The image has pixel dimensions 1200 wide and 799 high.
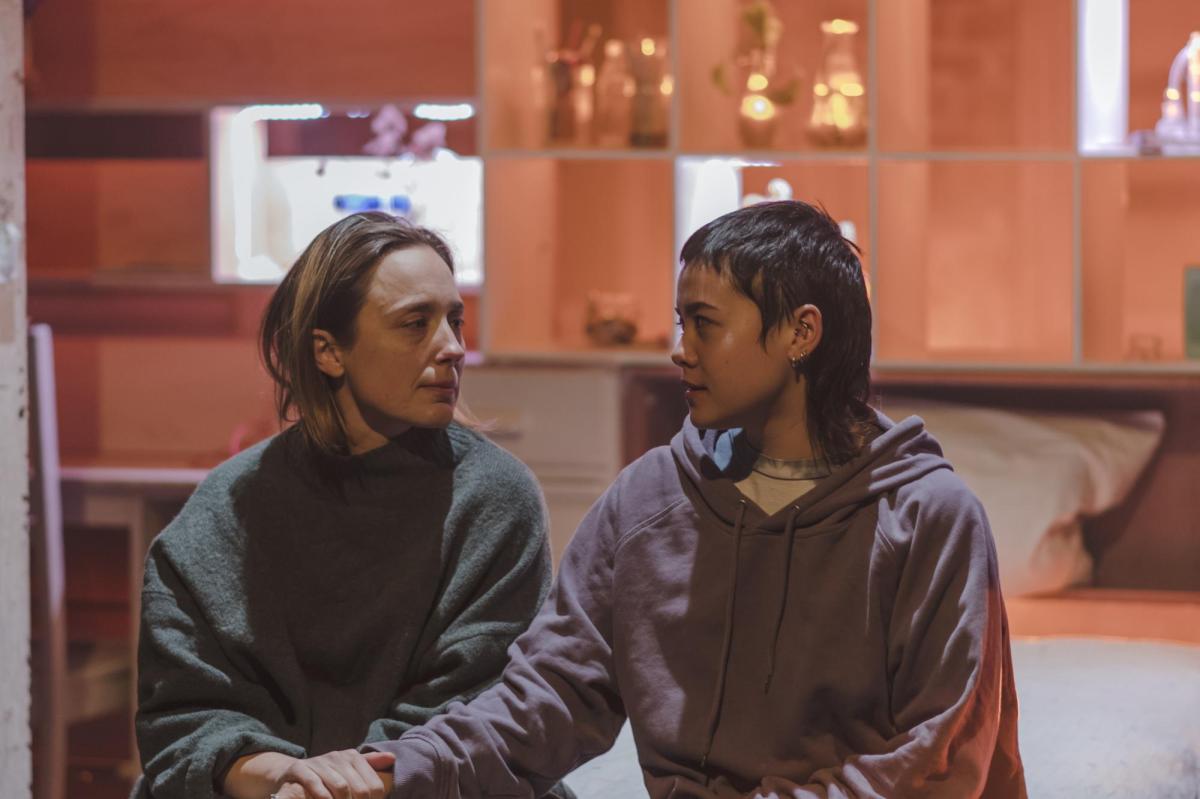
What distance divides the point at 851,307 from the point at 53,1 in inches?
124

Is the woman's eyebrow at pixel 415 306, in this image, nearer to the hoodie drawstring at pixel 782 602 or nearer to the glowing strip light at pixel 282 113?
the hoodie drawstring at pixel 782 602

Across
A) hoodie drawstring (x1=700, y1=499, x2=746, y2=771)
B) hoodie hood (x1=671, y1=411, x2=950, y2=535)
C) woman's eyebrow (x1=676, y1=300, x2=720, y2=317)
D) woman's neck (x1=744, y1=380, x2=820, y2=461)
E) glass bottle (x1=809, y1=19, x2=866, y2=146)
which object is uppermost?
glass bottle (x1=809, y1=19, x2=866, y2=146)

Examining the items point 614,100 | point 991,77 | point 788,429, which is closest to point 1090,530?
point 991,77

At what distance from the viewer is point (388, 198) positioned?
3.67 metres

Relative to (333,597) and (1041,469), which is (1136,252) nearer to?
(1041,469)

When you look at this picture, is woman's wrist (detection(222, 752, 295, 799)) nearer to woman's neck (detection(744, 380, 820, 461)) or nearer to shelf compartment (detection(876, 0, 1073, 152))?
woman's neck (detection(744, 380, 820, 461))

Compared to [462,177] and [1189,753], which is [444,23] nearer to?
[462,177]

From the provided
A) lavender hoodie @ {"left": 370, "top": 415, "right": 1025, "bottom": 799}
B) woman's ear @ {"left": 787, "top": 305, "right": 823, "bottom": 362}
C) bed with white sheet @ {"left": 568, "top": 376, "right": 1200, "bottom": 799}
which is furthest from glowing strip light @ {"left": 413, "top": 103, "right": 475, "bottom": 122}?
woman's ear @ {"left": 787, "top": 305, "right": 823, "bottom": 362}

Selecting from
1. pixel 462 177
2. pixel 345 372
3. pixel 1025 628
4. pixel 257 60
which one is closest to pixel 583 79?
pixel 462 177

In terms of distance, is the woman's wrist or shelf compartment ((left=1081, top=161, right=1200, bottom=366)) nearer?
the woman's wrist

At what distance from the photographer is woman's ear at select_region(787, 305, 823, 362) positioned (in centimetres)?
133

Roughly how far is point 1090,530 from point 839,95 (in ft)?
3.66

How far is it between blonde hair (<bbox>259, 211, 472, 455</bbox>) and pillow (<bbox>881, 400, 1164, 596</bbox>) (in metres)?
1.65

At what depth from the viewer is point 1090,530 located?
3254 mm
